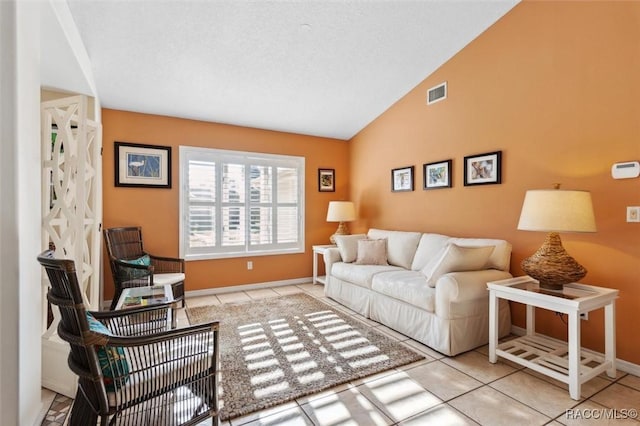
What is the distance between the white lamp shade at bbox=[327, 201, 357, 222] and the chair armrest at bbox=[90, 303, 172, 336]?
3.11 m

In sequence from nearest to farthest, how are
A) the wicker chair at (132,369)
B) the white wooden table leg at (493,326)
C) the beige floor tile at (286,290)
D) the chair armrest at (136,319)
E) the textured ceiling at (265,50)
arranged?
the wicker chair at (132,369) → the chair armrest at (136,319) → the white wooden table leg at (493,326) → the textured ceiling at (265,50) → the beige floor tile at (286,290)

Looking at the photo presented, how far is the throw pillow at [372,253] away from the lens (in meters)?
4.03

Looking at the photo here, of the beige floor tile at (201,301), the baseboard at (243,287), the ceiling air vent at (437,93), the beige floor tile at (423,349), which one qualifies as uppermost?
the ceiling air vent at (437,93)

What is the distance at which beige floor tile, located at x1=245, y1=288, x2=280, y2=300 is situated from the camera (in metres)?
4.33

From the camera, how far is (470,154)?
352cm

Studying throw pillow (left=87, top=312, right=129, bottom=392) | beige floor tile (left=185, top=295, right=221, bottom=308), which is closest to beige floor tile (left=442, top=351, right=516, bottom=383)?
throw pillow (left=87, top=312, right=129, bottom=392)

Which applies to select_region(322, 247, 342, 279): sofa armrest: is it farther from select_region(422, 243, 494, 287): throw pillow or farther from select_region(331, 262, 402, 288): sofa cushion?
select_region(422, 243, 494, 287): throw pillow

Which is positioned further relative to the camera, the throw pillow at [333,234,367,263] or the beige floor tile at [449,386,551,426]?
the throw pillow at [333,234,367,263]

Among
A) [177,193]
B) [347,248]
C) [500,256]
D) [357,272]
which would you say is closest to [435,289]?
[500,256]

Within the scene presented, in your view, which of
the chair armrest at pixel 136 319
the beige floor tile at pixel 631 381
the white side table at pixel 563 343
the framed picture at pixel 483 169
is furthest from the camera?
the framed picture at pixel 483 169

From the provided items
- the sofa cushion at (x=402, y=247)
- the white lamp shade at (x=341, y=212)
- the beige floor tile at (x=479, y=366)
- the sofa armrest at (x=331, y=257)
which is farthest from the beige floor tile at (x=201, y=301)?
the beige floor tile at (x=479, y=366)

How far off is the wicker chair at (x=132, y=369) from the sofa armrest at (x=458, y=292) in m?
1.87

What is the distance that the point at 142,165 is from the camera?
13.3 ft

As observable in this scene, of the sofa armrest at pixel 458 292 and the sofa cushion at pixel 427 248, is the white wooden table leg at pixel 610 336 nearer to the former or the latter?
the sofa armrest at pixel 458 292
